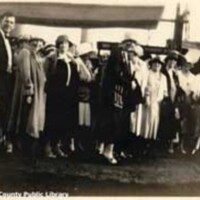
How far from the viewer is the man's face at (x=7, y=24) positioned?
105 cm

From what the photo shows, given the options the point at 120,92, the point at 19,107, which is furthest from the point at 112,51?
the point at 19,107

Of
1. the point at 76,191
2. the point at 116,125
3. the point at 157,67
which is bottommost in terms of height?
the point at 76,191

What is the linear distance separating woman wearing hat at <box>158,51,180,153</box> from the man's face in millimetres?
307

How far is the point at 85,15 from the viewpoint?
107 centimetres

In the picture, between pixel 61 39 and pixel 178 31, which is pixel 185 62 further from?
pixel 61 39

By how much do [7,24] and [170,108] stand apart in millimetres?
356

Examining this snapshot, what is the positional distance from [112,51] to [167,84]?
13 centimetres

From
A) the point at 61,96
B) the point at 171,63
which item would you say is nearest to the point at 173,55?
the point at 171,63

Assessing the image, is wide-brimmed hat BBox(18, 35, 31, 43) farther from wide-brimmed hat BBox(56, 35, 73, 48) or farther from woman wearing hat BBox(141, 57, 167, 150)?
woman wearing hat BBox(141, 57, 167, 150)

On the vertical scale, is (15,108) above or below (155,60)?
below

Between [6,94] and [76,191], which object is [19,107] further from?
[76,191]

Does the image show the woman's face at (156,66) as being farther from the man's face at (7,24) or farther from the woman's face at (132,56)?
the man's face at (7,24)

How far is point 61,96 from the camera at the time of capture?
1.07 m

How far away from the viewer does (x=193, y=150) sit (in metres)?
1.11
